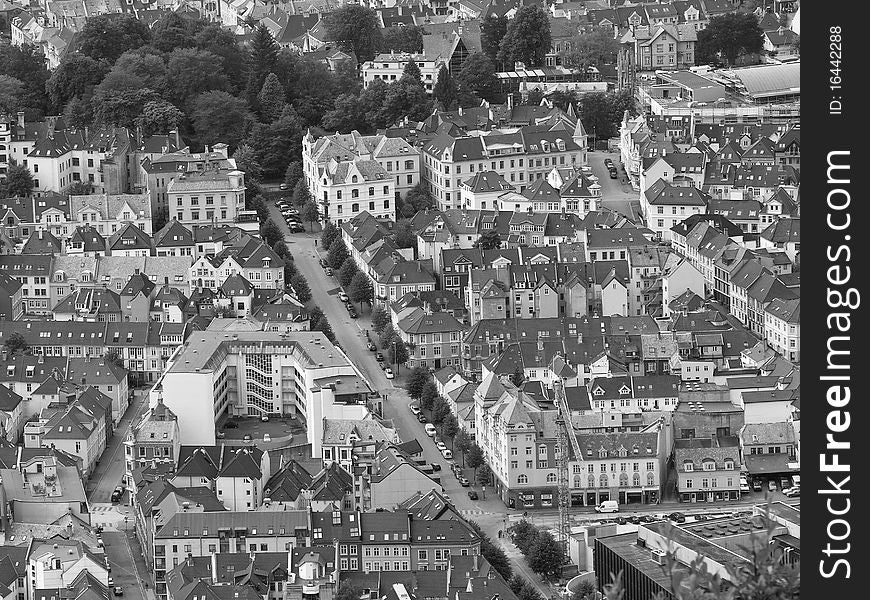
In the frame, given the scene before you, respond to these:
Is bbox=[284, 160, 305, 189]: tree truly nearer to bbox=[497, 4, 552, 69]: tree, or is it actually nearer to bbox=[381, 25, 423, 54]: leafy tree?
bbox=[381, 25, 423, 54]: leafy tree

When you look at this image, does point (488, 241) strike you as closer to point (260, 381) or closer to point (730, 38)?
point (260, 381)

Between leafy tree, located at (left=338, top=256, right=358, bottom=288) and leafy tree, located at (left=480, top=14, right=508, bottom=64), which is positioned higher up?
leafy tree, located at (left=480, top=14, right=508, bottom=64)

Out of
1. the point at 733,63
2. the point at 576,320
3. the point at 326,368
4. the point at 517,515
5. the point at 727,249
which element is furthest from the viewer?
the point at 733,63

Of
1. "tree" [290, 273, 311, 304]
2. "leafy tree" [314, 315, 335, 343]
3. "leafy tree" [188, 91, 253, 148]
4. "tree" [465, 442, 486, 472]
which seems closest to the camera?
"tree" [465, 442, 486, 472]

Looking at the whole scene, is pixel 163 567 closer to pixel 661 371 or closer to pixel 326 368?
pixel 326 368

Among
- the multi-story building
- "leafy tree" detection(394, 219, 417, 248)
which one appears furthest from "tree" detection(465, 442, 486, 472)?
the multi-story building

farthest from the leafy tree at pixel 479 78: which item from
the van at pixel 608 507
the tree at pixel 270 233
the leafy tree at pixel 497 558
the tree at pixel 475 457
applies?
the leafy tree at pixel 497 558

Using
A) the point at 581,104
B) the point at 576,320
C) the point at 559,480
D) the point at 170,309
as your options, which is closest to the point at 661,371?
the point at 576,320
